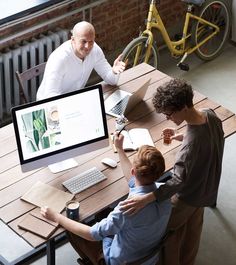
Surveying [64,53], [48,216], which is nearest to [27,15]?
[64,53]

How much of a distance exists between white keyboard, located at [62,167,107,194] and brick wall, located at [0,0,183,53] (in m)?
1.72

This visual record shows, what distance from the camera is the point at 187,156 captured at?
10.9 feet

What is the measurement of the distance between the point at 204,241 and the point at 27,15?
2158 mm

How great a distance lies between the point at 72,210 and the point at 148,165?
19.5 inches

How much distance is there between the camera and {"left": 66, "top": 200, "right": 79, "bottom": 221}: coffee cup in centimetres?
Result: 330

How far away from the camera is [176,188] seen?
3.35 metres

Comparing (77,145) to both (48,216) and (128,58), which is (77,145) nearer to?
(48,216)

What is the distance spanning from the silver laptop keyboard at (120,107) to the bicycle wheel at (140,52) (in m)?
1.11

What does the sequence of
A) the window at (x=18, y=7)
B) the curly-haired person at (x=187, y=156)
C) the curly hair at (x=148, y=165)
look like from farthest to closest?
the window at (x=18, y=7), the curly-haired person at (x=187, y=156), the curly hair at (x=148, y=165)

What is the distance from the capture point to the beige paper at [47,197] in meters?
3.40

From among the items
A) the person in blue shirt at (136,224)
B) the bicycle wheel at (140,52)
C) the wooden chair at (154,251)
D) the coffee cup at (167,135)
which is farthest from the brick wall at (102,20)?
the wooden chair at (154,251)

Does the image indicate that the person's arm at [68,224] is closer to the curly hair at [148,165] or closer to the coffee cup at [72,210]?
the coffee cup at [72,210]

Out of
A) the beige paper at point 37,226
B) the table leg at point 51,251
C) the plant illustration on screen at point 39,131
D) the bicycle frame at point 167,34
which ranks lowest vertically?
the table leg at point 51,251

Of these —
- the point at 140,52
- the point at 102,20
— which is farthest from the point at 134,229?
the point at 102,20
